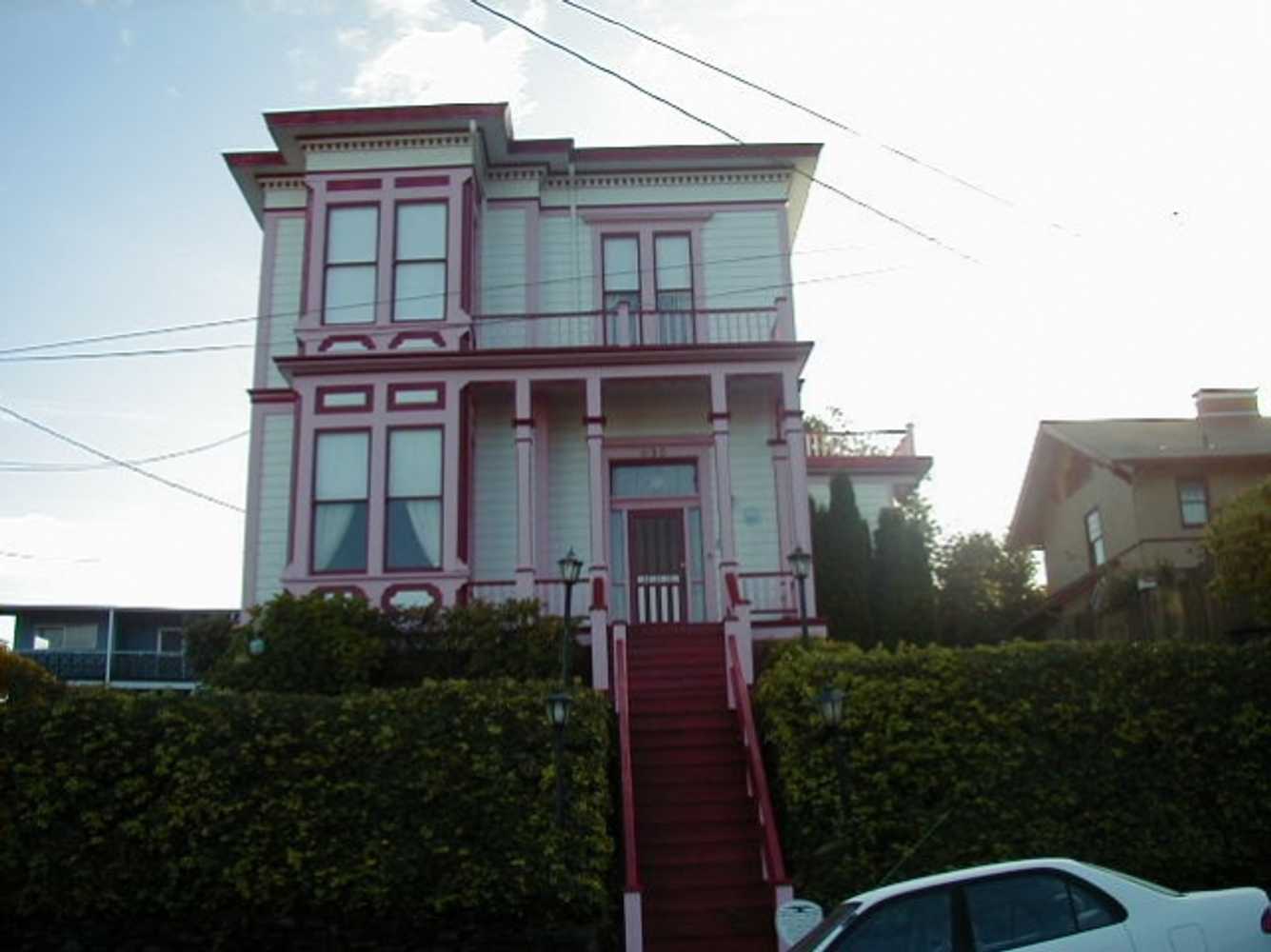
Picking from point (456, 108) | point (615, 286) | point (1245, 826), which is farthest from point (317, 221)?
point (1245, 826)

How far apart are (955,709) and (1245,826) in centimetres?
314

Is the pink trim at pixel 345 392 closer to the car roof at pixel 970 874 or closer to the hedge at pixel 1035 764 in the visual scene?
the hedge at pixel 1035 764

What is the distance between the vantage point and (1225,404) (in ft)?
88.2

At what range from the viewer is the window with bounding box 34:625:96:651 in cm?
4691

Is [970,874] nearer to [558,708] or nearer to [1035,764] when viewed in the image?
[558,708]

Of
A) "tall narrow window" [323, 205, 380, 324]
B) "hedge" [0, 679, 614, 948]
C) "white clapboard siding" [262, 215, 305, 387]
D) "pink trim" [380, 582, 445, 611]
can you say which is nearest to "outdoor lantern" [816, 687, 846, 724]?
"hedge" [0, 679, 614, 948]

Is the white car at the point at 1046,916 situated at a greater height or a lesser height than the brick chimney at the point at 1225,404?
lesser

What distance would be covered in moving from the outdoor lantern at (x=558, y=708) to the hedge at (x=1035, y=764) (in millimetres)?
2664

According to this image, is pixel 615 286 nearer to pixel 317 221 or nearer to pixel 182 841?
pixel 317 221

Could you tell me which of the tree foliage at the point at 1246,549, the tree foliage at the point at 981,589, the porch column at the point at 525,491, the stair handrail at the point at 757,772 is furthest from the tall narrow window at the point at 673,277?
the tree foliage at the point at 1246,549

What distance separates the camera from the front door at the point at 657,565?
21297 mm

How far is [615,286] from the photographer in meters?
22.5

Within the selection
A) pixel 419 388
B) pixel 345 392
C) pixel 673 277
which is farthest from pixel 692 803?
pixel 673 277

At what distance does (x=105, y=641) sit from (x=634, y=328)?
31951 millimetres
